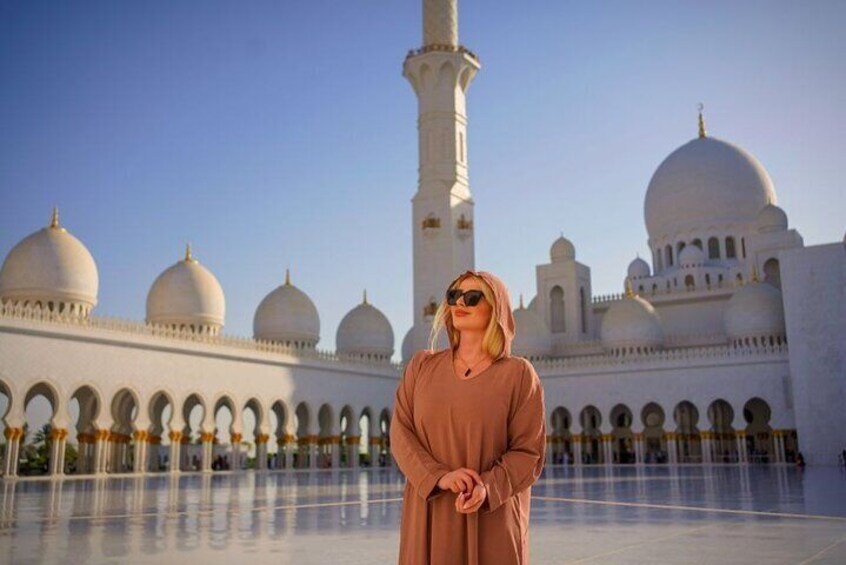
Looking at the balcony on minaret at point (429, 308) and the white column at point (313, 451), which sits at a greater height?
the balcony on minaret at point (429, 308)

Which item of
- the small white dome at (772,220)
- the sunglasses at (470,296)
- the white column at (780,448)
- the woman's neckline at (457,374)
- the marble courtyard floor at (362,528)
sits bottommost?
the marble courtyard floor at (362,528)

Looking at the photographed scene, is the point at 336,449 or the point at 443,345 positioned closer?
the point at 443,345

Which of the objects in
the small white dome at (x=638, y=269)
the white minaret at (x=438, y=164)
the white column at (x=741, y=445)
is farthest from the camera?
the small white dome at (x=638, y=269)

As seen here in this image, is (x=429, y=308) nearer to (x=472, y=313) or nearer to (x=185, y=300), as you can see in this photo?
(x=185, y=300)

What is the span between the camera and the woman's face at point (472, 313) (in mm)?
2408

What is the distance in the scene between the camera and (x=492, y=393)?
2270mm

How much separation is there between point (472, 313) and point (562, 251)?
2896 centimetres

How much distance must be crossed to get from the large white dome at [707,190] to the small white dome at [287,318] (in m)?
13.3

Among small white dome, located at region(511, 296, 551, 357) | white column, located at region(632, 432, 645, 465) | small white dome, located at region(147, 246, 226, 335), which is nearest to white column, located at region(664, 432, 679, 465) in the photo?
white column, located at region(632, 432, 645, 465)

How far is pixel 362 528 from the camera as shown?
19.6 ft

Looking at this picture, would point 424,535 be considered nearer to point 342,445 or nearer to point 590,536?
point 590,536

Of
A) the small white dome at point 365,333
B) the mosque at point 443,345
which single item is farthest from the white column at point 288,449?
the small white dome at point 365,333

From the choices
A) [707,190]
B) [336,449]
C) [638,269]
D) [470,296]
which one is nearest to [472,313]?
[470,296]

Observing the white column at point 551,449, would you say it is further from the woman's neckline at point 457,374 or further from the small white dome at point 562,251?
the woman's neckline at point 457,374
